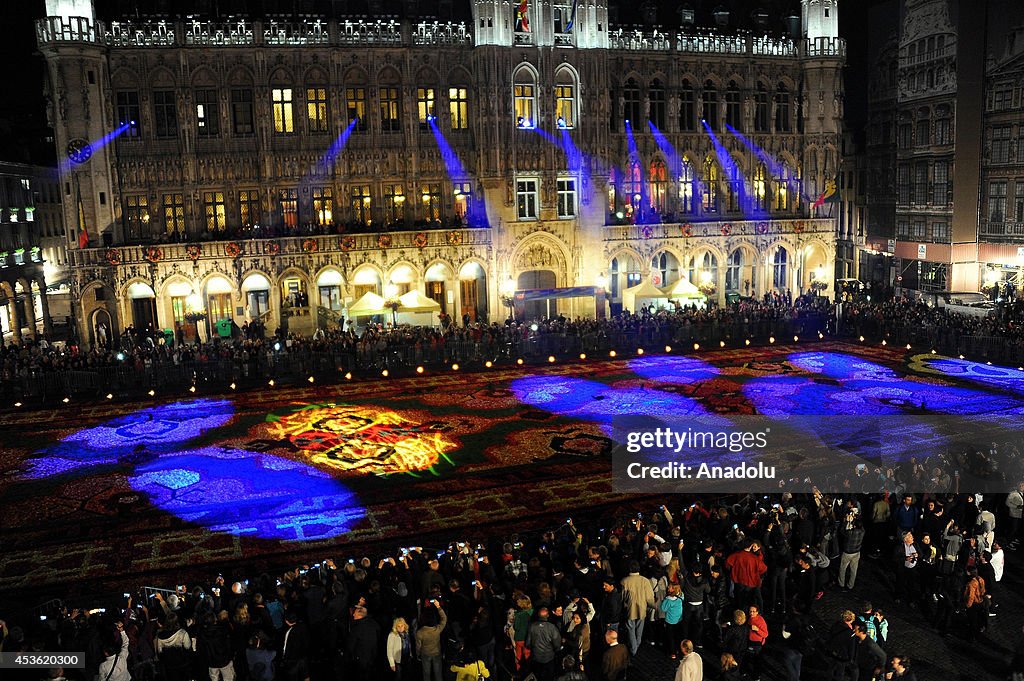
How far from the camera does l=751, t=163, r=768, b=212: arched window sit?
51.6m

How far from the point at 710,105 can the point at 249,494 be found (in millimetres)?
37569

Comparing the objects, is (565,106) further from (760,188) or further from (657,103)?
(760,188)

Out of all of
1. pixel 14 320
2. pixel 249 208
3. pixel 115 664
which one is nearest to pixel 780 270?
pixel 249 208

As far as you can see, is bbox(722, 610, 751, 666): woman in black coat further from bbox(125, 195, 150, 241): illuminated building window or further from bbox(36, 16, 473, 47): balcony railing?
bbox(125, 195, 150, 241): illuminated building window

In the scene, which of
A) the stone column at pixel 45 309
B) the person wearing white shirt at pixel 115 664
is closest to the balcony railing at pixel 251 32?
the stone column at pixel 45 309

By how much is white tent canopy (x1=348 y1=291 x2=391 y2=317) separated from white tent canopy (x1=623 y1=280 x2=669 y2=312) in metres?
11.8

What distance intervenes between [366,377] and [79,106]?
798 inches

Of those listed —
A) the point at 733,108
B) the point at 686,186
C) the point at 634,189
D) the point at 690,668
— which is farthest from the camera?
the point at 733,108

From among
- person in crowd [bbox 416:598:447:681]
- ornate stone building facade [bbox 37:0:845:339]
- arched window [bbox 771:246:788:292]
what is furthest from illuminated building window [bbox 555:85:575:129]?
person in crowd [bbox 416:598:447:681]

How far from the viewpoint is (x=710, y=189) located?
51094 millimetres

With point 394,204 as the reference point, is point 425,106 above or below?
above

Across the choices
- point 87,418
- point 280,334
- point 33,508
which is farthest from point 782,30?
point 33,508

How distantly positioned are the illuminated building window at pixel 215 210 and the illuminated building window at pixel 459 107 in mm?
12116

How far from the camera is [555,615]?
12.5 meters
